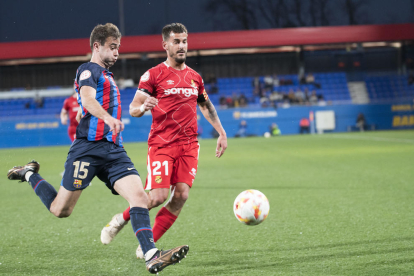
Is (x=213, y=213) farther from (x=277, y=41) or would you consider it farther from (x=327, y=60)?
(x=327, y=60)

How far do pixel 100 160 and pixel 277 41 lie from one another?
105 ft

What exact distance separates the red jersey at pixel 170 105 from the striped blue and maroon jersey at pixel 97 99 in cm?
51

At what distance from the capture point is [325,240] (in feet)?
15.4

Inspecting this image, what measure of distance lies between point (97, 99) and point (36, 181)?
1221mm

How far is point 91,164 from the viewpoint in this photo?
3.80m

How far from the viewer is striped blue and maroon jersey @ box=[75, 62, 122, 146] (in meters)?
3.76

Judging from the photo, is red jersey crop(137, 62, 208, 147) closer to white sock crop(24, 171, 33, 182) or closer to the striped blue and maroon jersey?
the striped blue and maroon jersey

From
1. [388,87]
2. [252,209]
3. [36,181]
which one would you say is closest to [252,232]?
[252,209]

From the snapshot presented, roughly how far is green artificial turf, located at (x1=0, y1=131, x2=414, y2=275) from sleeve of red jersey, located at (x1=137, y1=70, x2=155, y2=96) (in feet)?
5.03

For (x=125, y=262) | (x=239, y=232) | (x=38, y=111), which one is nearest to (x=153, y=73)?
(x=125, y=262)

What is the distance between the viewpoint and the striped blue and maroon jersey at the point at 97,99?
3.76m

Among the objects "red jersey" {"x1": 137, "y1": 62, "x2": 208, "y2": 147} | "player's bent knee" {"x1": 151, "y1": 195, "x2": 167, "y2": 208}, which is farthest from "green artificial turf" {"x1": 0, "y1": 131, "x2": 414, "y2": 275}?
"red jersey" {"x1": 137, "y1": 62, "x2": 208, "y2": 147}

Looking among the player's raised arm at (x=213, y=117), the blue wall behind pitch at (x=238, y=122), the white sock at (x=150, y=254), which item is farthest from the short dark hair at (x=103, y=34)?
the blue wall behind pitch at (x=238, y=122)

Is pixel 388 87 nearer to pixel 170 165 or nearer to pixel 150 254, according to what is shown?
pixel 170 165
